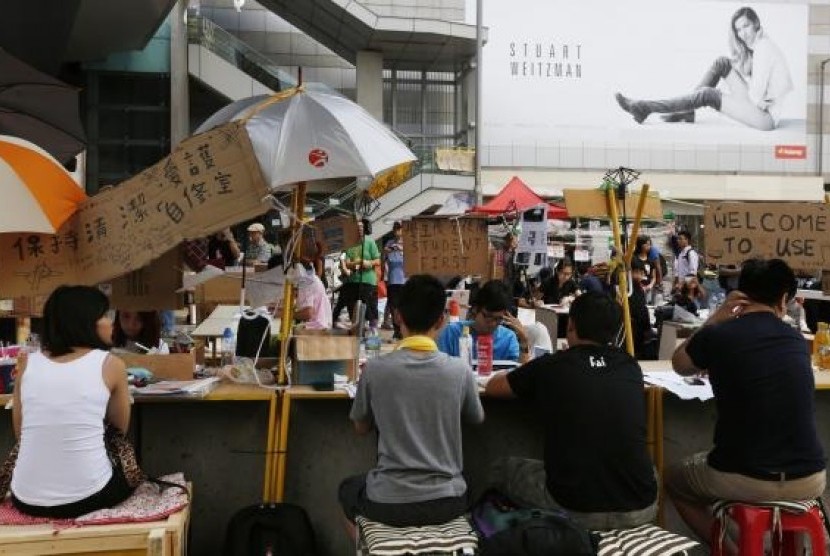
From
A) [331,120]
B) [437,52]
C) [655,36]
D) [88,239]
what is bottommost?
[88,239]

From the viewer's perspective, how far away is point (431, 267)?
5.52m

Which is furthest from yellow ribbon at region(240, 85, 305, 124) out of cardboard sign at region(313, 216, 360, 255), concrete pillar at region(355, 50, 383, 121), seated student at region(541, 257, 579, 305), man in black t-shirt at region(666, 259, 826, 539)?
concrete pillar at region(355, 50, 383, 121)

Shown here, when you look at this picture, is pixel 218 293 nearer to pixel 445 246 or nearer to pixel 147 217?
pixel 445 246

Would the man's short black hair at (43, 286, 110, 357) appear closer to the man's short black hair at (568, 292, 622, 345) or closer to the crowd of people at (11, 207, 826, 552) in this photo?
the crowd of people at (11, 207, 826, 552)

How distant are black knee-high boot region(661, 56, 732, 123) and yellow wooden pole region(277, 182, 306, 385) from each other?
94.0 feet

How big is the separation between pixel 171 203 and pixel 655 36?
29.5m

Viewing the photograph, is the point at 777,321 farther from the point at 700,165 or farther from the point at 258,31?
the point at 700,165

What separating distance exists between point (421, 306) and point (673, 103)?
29.3m

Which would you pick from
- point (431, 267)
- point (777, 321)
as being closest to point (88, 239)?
point (431, 267)

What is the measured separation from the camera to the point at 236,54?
69.7ft

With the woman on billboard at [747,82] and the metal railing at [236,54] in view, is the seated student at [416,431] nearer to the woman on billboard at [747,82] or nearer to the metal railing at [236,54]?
the metal railing at [236,54]

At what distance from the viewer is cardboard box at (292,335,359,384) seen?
4.30m

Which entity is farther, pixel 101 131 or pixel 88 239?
pixel 101 131

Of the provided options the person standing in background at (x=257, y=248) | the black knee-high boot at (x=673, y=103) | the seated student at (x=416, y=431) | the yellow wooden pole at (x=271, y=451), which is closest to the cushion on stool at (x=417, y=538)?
the seated student at (x=416, y=431)
